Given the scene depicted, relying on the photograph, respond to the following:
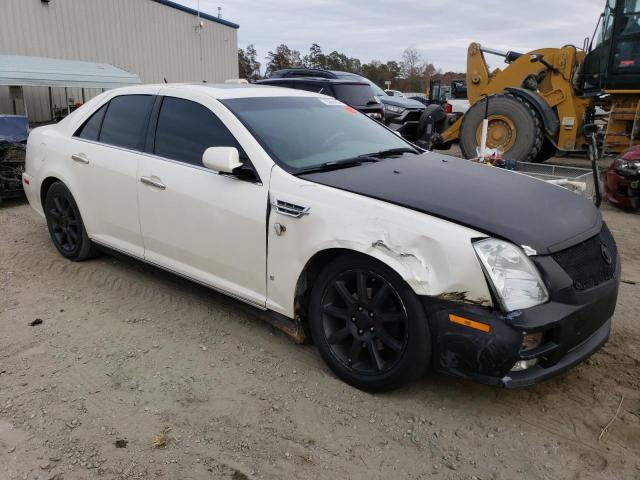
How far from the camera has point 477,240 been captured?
2473mm

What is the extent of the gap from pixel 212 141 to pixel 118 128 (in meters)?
1.16

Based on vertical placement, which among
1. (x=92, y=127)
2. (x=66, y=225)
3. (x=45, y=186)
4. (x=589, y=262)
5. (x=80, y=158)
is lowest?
(x=66, y=225)

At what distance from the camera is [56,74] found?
1023 centimetres

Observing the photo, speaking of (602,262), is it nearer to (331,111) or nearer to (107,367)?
(331,111)

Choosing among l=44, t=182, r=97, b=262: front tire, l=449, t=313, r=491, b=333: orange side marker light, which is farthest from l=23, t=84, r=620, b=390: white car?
l=44, t=182, r=97, b=262: front tire

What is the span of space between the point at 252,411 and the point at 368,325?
0.77 meters

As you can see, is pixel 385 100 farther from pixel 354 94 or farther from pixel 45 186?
pixel 45 186

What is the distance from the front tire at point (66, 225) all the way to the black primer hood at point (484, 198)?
2.59 m

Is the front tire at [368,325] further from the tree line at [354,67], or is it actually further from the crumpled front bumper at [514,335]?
the tree line at [354,67]

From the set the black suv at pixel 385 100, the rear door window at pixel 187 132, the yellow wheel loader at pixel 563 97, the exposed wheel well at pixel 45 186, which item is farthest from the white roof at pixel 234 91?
the black suv at pixel 385 100

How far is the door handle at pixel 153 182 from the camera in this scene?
12.0 feet

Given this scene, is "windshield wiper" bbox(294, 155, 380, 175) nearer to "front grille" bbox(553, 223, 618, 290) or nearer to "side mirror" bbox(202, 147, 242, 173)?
"side mirror" bbox(202, 147, 242, 173)

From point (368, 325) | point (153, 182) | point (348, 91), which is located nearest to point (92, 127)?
point (153, 182)

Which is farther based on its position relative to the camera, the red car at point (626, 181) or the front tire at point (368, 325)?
the red car at point (626, 181)
